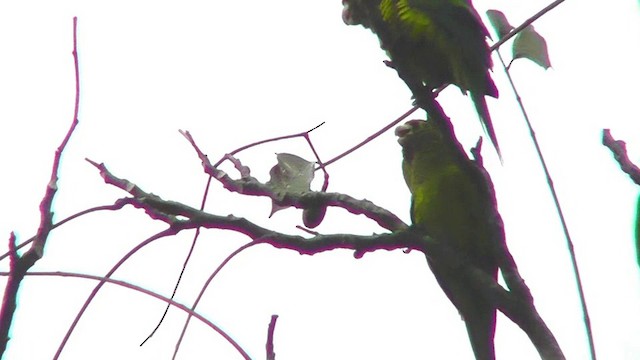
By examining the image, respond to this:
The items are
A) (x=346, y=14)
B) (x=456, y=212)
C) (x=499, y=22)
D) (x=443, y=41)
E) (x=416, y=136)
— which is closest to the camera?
(x=346, y=14)

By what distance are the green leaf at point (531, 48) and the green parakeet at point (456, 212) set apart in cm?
28

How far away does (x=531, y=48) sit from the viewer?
1.93 meters

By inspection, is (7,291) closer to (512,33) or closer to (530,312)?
(530,312)

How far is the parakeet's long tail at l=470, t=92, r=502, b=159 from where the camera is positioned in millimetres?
2310

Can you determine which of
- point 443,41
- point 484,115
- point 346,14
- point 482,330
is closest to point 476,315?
point 482,330

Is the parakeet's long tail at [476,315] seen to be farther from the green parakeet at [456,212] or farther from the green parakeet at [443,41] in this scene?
the green parakeet at [443,41]

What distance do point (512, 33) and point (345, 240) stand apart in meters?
0.64

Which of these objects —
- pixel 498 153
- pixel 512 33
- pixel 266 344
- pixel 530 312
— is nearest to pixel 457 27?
pixel 498 153

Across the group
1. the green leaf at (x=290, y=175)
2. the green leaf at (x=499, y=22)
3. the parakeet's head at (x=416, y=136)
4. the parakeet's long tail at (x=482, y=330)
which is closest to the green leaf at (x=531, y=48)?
the green leaf at (x=499, y=22)

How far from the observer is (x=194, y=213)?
145 cm

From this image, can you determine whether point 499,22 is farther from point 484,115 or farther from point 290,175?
point 290,175

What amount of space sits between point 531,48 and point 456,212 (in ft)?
3.66

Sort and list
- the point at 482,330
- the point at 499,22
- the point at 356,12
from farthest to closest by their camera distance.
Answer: the point at 482,330
the point at 499,22
the point at 356,12

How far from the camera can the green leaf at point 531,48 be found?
192 centimetres
